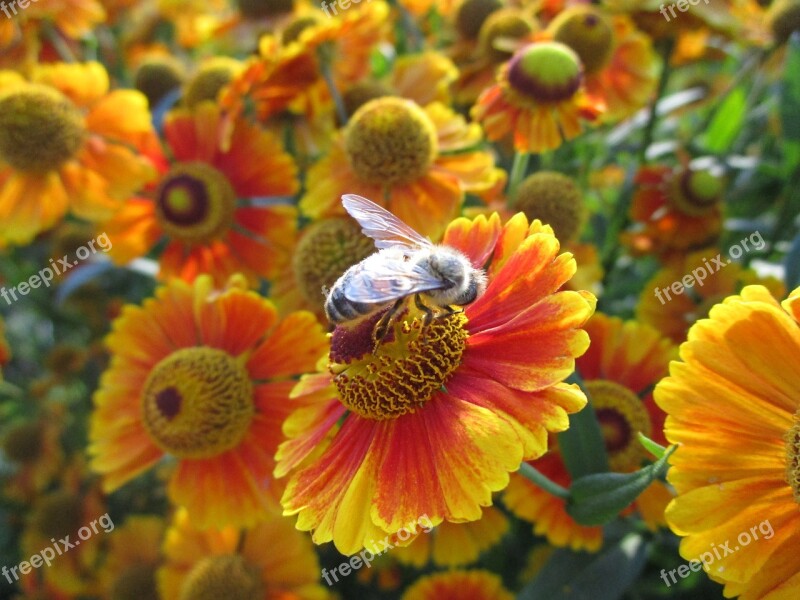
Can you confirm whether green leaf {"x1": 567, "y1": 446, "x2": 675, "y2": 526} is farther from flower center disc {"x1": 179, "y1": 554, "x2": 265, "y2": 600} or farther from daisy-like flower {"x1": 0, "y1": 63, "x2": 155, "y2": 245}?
daisy-like flower {"x1": 0, "y1": 63, "x2": 155, "y2": 245}

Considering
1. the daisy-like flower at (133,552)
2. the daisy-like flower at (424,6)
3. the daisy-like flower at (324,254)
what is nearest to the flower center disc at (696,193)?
the daisy-like flower at (324,254)

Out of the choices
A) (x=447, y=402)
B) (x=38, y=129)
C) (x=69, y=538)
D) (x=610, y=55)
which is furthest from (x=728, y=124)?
(x=69, y=538)

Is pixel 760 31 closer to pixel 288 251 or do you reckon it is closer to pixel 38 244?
pixel 288 251

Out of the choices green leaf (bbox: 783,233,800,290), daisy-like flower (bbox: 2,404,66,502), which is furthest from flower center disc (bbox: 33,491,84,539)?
green leaf (bbox: 783,233,800,290)

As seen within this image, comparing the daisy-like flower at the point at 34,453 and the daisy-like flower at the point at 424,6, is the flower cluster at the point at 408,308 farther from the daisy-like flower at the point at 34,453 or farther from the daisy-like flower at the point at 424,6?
the daisy-like flower at the point at 424,6

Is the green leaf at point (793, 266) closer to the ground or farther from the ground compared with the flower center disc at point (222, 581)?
farther from the ground

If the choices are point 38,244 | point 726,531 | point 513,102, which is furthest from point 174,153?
point 726,531
